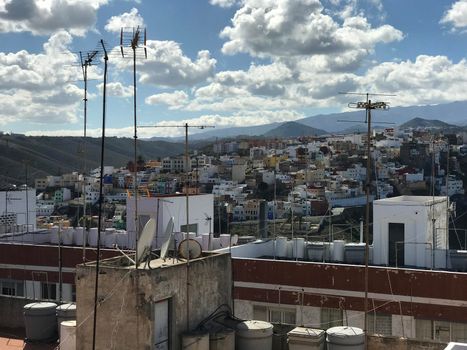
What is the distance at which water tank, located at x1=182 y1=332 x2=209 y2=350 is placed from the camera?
12.3 metres

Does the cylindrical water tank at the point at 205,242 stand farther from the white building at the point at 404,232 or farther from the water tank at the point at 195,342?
the water tank at the point at 195,342

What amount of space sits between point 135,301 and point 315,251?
610 inches

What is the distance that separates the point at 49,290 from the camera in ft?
92.3

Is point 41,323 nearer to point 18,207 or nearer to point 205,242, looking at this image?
point 205,242

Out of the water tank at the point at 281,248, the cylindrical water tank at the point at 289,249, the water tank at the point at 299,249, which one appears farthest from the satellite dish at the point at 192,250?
the water tank at the point at 281,248

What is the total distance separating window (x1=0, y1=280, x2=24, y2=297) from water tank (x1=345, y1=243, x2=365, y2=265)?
14965 millimetres

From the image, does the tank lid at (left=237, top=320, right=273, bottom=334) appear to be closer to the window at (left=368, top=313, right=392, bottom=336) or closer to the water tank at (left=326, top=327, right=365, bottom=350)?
the water tank at (left=326, top=327, right=365, bottom=350)

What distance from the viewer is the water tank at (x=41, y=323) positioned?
15.2 m

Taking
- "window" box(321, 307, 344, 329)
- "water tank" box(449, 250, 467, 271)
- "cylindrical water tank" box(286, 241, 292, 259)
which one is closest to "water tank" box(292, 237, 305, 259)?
"cylindrical water tank" box(286, 241, 292, 259)

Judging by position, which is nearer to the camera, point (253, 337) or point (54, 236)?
point (253, 337)

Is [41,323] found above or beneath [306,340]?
beneath

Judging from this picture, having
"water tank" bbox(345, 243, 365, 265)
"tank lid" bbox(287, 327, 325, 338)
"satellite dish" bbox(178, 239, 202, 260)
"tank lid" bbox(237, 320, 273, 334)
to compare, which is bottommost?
"tank lid" bbox(287, 327, 325, 338)

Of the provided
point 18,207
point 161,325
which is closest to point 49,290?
point 18,207

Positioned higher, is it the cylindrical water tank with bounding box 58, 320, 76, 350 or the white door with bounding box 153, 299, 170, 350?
the white door with bounding box 153, 299, 170, 350
